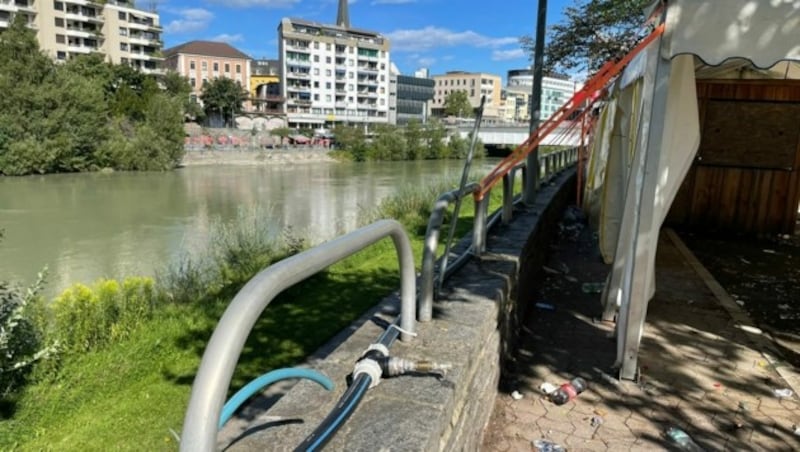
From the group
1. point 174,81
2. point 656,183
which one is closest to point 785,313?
point 656,183

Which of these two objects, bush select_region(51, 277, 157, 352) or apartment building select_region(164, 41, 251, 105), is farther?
apartment building select_region(164, 41, 251, 105)

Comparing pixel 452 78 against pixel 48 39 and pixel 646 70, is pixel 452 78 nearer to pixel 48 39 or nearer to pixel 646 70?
pixel 48 39

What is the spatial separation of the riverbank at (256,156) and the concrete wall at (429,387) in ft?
147

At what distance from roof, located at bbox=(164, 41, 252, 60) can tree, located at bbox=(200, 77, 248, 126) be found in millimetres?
11703

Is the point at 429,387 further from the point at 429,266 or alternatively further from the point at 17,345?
the point at 17,345

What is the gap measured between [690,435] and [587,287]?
8.55ft

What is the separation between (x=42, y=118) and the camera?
124 ft

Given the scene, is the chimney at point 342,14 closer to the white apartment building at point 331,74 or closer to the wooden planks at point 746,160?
the white apartment building at point 331,74

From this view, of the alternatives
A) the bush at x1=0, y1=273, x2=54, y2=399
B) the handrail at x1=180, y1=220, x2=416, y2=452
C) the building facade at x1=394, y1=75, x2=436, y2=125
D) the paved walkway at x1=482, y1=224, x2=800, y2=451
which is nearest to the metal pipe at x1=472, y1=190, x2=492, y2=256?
the paved walkway at x1=482, y1=224, x2=800, y2=451

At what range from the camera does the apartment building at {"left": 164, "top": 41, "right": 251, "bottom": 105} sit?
8294 cm

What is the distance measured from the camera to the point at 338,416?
5.55 feet

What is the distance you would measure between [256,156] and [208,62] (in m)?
42.4

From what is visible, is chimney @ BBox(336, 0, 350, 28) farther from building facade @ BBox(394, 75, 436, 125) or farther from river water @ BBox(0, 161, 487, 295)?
river water @ BBox(0, 161, 487, 295)

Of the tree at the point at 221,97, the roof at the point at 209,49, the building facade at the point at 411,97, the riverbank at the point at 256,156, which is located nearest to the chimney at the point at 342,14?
the building facade at the point at 411,97
